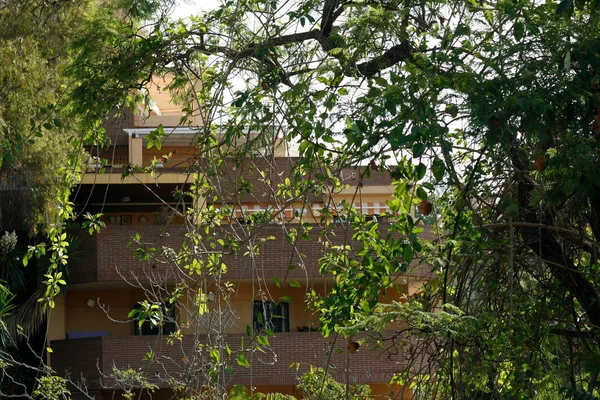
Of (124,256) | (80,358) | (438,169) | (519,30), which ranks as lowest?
(80,358)

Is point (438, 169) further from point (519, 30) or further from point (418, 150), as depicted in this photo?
point (519, 30)

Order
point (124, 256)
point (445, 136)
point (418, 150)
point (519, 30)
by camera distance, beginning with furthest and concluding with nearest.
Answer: point (124, 256) < point (445, 136) < point (519, 30) < point (418, 150)

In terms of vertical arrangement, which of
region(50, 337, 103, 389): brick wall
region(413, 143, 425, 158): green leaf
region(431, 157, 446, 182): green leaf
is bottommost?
region(50, 337, 103, 389): brick wall

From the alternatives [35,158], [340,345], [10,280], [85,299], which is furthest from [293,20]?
[85,299]

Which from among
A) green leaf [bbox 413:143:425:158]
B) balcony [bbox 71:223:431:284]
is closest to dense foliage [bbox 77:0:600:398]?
green leaf [bbox 413:143:425:158]

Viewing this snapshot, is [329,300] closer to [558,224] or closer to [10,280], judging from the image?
[558,224]

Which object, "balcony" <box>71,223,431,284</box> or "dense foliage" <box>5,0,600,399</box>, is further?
"balcony" <box>71,223,431,284</box>

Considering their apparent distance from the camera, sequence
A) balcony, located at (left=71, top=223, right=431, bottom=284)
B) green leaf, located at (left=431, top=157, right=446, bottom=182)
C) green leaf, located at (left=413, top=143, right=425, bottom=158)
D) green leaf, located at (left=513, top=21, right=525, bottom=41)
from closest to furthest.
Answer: green leaf, located at (left=413, top=143, right=425, bottom=158), green leaf, located at (left=431, top=157, right=446, bottom=182), green leaf, located at (left=513, top=21, right=525, bottom=41), balcony, located at (left=71, top=223, right=431, bottom=284)

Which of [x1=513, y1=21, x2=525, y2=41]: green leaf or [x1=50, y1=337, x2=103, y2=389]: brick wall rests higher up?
[x1=513, y1=21, x2=525, y2=41]: green leaf

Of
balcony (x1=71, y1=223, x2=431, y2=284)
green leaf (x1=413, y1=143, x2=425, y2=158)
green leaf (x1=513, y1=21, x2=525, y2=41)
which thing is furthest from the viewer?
balcony (x1=71, y1=223, x2=431, y2=284)

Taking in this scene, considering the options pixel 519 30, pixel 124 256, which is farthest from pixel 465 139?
pixel 124 256

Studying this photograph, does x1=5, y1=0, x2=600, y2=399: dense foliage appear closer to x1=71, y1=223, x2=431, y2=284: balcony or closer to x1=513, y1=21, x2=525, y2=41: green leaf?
x1=513, y1=21, x2=525, y2=41: green leaf

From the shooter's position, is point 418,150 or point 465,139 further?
point 465,139

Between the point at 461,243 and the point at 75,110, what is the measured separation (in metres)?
2.45
